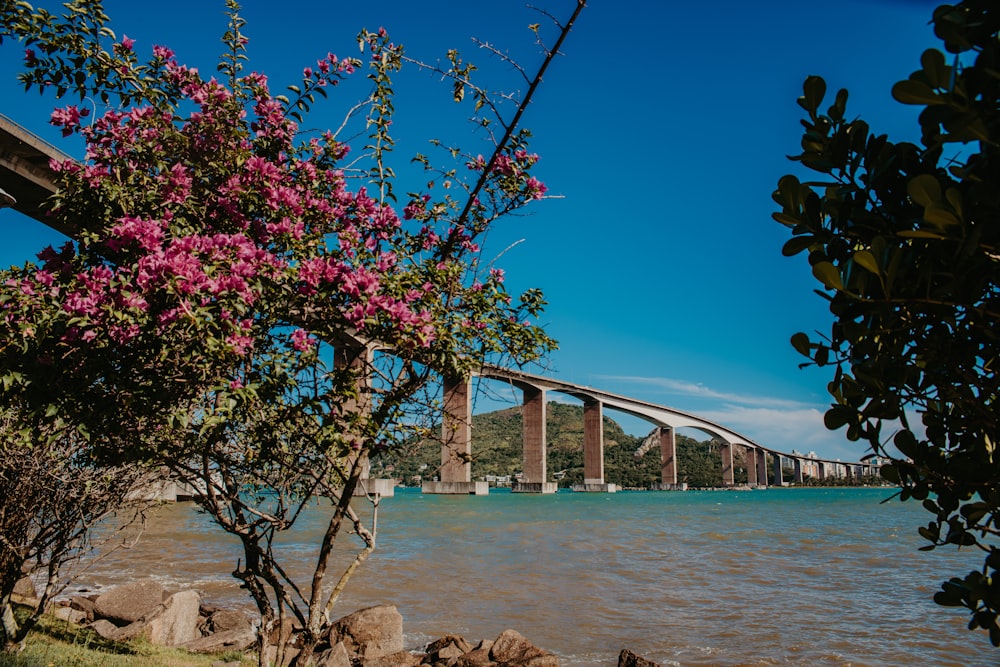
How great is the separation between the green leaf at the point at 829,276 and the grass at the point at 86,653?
21.7ft

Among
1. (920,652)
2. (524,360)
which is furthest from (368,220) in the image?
(920,652)

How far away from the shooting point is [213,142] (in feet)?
13.1

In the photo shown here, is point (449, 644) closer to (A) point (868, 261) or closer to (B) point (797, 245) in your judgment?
(B) point (797, 245)

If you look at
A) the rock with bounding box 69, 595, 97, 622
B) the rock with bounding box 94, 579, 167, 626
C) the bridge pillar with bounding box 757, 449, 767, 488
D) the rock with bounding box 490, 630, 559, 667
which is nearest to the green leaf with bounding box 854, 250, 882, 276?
the rock with bounding box 490, 630, 559, 667

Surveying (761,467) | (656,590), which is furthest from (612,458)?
(656,590)

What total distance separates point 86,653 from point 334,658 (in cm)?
262

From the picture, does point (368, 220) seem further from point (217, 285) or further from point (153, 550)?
point (153, 550)

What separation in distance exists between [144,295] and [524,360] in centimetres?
240

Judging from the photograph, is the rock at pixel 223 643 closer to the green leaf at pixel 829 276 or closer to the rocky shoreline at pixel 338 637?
the rocky shoreline at pixel 338 637

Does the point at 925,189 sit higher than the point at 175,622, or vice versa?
the point at 925,189

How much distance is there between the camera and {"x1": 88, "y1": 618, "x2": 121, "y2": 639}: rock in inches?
333

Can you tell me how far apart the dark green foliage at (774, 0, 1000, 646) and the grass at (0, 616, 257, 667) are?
259 inches

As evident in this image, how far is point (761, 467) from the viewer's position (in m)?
110

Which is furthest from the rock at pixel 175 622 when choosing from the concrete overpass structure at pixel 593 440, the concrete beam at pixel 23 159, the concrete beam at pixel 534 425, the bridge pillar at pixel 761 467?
the bridge pillar at pixel 761 467
